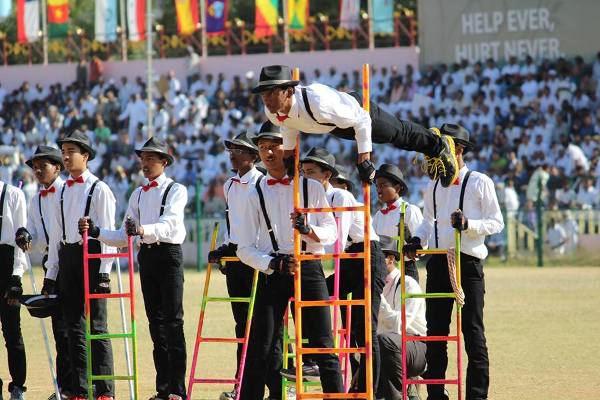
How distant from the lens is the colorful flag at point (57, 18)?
44.1m

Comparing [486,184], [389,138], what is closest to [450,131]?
[486,184]

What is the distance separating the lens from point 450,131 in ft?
36.3

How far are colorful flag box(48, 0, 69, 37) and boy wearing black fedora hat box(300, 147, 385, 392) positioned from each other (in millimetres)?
34106

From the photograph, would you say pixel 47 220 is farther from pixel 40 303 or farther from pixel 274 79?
pixel 274 79

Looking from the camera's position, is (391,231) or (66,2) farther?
(66,2)

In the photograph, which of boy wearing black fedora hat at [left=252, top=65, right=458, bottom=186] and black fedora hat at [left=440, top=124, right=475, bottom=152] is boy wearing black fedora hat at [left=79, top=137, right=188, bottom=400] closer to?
black fedora hat at [left=440, top=124, right=475, bottom=152]

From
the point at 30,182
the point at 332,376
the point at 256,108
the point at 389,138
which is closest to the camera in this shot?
the point at 332,376

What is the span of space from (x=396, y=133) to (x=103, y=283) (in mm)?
3048

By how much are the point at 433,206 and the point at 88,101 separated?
28.8 metres

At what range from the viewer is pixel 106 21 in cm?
4278

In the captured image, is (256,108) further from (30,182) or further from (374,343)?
(374,343)

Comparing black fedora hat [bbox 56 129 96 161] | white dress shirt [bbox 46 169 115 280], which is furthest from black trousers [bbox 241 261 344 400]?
black fedora hat [bbox 56 129 96 161]

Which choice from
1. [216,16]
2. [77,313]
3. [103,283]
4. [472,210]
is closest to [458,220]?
[472,210]

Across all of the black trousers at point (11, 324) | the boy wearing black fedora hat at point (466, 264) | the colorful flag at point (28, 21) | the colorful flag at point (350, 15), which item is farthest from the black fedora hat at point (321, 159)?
the colorful flag at point (28, 21)
